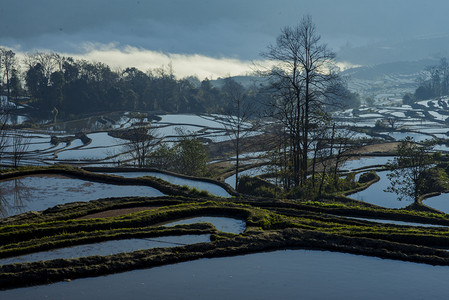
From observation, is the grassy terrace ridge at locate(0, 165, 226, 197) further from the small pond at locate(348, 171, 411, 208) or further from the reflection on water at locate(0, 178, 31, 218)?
the small pond at locate(348, 171, 411, 208)

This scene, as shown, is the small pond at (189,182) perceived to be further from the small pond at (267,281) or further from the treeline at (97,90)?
the treeline at (97,90)

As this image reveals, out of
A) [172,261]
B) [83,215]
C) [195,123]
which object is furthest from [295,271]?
[195,123]

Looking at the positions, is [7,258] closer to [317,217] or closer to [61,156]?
[317,217]

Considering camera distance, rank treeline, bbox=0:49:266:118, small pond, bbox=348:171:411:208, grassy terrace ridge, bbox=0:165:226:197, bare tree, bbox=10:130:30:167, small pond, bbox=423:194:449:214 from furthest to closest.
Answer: treeline, bbox=0:49:266:118, bare tree, bbox=10:130:30:167, small pond, bbox=348:171:411:208, small pond, bbox=423:194:449:214, grassy terrace ridge, bbox=0:165:226:197

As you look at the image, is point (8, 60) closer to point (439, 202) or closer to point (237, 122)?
point (237, 122)

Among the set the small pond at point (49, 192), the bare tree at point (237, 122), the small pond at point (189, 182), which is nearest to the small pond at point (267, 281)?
the small pond at point (49, 192)

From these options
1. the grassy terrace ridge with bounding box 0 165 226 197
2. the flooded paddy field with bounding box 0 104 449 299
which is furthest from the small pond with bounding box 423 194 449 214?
the grassy terrace ridge with bounding box 0 165 226 197
